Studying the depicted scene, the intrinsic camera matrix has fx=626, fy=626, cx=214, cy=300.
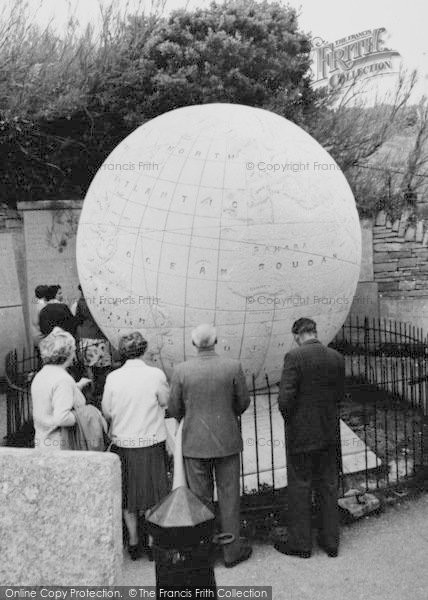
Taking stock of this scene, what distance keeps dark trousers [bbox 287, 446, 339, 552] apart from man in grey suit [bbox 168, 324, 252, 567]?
39 cm

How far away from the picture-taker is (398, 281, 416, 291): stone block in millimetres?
10025

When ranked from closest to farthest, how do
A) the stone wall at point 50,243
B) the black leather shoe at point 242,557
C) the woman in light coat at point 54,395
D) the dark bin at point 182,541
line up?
the dark bin at point 182,541 → the woman in light coat at point 54,395 → the black leather shoe at point 242,557 → the stone wall at point 50,243

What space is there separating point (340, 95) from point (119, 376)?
10014 mm

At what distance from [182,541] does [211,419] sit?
1392 mm

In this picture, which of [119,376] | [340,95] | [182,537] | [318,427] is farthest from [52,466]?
[340,95]

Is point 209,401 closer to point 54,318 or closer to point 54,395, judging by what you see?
point 54,395

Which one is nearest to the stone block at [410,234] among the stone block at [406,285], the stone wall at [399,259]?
the stone wall at [399,259]

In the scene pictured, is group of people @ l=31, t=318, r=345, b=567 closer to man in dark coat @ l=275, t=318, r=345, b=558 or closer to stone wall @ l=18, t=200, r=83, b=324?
man in dark coat @ l=275, t=318, r=345, b=558

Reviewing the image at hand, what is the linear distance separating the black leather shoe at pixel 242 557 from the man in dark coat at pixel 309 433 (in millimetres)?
222

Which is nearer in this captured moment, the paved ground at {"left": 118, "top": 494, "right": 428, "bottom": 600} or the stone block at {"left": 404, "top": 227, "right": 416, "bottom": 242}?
the paved ground at {"left": 118, "top": 494, "right": 428, "bottom": 600}

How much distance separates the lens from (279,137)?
529 centimetres

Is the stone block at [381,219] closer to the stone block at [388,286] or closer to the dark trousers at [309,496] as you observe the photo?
the stone block at [388,286]

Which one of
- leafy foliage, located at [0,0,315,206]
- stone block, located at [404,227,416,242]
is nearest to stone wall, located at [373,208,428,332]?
stone block, located at [404,227,416,242]

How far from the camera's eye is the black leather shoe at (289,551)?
165 inches
